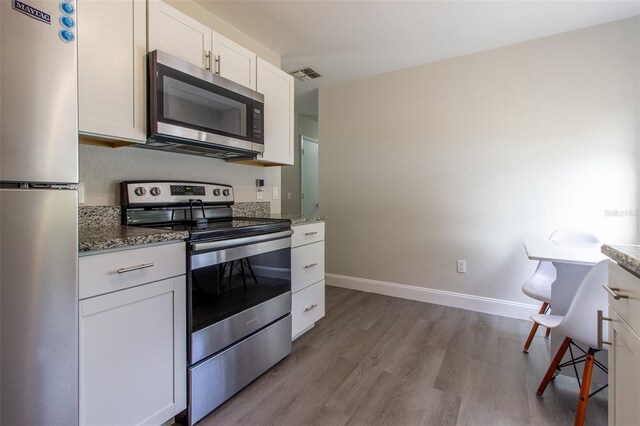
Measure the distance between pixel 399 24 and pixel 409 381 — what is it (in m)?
2.56

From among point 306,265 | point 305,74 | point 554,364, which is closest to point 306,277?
point 306,265

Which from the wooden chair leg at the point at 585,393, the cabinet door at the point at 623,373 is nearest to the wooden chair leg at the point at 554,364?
the wooden chair leg at the point at 585,393

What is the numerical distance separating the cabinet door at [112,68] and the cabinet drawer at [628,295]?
1.97 m

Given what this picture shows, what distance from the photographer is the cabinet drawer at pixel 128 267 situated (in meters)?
1.07

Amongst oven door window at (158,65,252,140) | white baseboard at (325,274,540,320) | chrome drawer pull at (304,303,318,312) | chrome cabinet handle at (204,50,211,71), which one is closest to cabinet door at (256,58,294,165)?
oven door window at (158,65,252,140)

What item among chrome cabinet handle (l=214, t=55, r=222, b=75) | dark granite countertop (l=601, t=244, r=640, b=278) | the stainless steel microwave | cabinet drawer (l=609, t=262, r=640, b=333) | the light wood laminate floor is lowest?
the light wood laminate floor

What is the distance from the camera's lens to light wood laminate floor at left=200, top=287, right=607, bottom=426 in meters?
1.52

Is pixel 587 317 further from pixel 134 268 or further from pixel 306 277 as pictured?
pixel 134 268

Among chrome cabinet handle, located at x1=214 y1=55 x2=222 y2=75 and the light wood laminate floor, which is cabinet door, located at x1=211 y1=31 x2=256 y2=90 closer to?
chrome cabinet handle, located at x1=214 y1=55 x2=222 y2=75

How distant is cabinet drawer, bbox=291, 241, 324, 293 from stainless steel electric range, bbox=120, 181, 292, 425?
0.10 meters

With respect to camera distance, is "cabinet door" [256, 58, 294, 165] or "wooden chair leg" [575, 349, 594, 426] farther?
"cabinet door" [256, 58, 294, 165]

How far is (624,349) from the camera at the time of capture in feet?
2.96

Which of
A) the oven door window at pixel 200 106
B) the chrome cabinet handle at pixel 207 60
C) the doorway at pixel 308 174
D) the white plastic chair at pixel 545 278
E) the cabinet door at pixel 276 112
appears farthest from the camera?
the doorway at pixel 308 174

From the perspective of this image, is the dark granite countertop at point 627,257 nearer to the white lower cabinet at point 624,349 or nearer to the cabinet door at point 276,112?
the white lower cabinet at point 624,349
